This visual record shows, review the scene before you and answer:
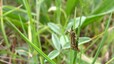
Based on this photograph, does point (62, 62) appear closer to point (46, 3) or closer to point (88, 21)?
point (88, 21)

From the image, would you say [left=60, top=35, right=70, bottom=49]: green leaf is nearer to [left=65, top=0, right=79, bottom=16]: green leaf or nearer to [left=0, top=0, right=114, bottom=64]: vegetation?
[left=0, top=0, right=114, bottom=64]: vegetation

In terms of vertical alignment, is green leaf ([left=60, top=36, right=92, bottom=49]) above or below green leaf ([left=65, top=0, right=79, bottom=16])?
below

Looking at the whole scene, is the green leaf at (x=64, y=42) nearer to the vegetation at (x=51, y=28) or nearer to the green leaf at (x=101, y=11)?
the vegetation at (x=51, y=28)

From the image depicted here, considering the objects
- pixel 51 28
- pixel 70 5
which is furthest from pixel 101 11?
pixel 51 28

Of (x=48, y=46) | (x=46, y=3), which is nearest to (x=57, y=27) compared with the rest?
(x=48, y=46)

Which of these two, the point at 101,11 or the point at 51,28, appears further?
the point at 101,11

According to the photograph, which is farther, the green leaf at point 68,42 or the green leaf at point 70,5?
the green leaf at point 70,5

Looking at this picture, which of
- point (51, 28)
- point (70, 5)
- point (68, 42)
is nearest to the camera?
point (68, 42)

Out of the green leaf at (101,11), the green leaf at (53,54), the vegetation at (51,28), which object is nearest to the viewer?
the green leaf at (53,54)

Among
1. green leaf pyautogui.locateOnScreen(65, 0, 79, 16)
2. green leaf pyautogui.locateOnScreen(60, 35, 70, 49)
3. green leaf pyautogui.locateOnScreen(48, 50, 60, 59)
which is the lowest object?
green leaf pyautogui.locateOnScreen(48, 50, 60, 59)

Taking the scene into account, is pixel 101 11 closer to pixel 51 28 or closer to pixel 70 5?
pixel 70 5

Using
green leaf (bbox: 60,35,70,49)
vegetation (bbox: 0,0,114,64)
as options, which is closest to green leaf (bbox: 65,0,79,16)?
vegetation (bbox: 0,0,114,64)

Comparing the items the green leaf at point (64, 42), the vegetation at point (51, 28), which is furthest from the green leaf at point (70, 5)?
the green leaf at point (64, 42)
